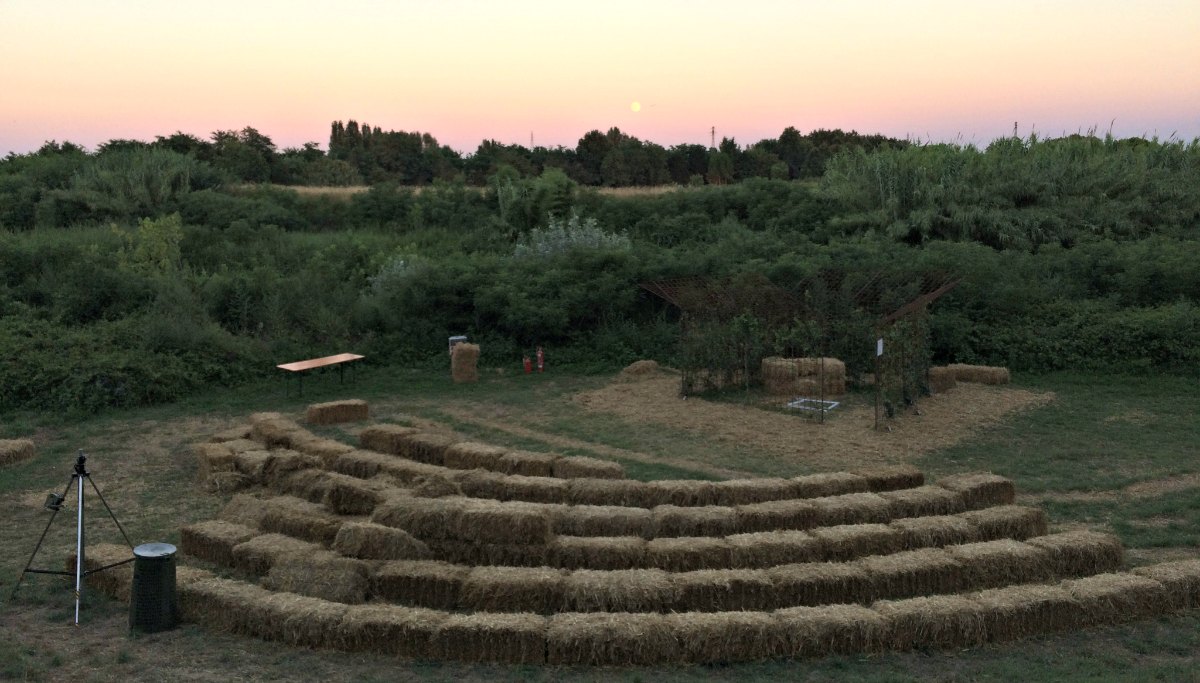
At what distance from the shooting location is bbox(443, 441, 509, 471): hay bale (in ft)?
43.0

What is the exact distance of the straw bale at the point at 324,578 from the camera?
8.62 m

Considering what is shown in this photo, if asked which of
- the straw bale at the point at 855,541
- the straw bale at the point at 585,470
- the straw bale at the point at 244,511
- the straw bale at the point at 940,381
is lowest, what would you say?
the straw bale at the point at 244,511

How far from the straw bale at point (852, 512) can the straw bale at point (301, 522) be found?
17.7 feet

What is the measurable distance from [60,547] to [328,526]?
131 inches

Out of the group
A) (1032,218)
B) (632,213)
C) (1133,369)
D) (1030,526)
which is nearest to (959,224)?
(1032,218)

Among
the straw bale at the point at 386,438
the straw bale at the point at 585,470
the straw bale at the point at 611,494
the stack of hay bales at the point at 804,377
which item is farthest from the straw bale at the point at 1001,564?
the stack of hay bales at the point at 804,377

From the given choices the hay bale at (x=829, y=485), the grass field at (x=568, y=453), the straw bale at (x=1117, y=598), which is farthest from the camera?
the hay bale at (x=829, y=485)

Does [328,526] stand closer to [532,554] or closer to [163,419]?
[532,554]

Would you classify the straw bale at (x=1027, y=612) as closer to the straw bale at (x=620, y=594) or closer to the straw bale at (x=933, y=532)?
the straw bale at (x=933, y=532)

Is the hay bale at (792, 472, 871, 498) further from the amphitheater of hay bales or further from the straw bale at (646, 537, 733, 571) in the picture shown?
the straw bale at (646, 537, 733, 571)

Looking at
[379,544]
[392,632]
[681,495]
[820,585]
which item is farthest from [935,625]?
[379,544]

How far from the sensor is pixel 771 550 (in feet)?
30.7

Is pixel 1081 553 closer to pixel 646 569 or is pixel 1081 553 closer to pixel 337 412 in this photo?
pixel 646 569

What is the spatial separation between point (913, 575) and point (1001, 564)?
99 cm
